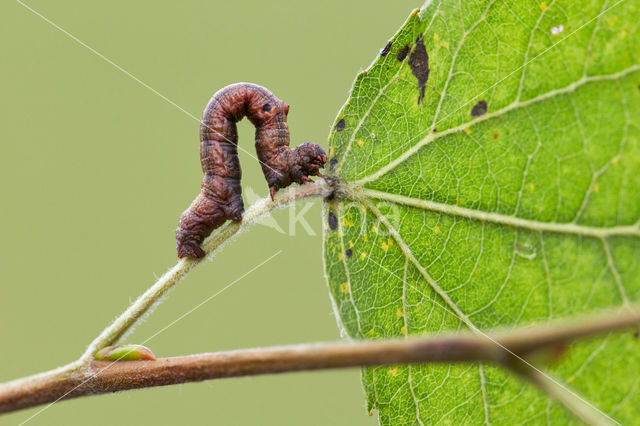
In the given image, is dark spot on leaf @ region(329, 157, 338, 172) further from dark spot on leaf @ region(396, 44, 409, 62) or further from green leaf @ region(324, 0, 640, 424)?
dark spot on leaf @ region(396, 44, 409, 62)

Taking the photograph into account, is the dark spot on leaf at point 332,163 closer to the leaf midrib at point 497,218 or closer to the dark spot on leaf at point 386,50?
the leaf midrib at point 497,218

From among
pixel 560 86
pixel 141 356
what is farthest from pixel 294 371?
pixel 560 86

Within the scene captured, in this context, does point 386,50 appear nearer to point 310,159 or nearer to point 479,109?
point 479,109

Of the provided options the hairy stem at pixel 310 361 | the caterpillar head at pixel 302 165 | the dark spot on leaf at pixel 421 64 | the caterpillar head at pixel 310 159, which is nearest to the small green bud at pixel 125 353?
the hairy stem at pixel 310 361

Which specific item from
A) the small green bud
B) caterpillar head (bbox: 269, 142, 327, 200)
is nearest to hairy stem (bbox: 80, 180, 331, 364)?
the small green bud

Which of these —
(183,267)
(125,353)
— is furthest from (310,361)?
(183,267)
